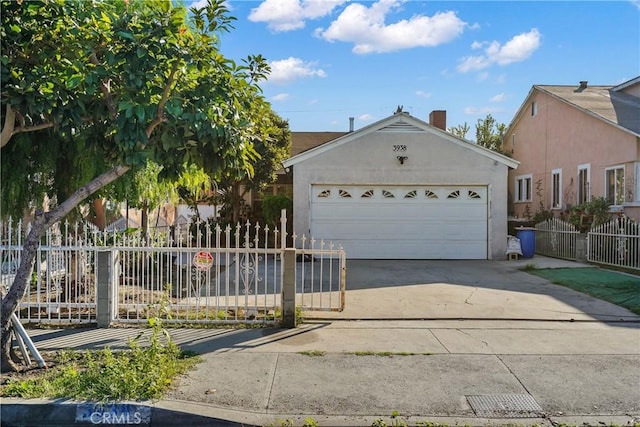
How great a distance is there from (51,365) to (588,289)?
9673 mm

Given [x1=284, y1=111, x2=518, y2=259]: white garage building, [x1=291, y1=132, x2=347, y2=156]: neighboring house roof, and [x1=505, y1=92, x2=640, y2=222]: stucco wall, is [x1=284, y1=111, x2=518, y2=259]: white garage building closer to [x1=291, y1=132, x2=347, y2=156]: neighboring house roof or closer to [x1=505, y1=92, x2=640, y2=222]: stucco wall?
[x1=505, y1=92, x2=640, y2=222]: stucco wall

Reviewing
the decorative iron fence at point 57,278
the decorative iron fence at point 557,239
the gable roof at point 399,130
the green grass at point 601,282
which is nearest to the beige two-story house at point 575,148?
the decorative iron fence at point 557,239

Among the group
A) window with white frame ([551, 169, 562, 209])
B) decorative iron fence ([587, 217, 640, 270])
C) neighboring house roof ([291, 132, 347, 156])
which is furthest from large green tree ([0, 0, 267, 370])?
neighboring house roof ([291, 132, 347, 156])

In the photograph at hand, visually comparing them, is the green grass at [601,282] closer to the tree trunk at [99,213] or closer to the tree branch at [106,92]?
the tree branch at [106,92]

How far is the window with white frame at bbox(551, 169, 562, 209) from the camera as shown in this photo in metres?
18.4

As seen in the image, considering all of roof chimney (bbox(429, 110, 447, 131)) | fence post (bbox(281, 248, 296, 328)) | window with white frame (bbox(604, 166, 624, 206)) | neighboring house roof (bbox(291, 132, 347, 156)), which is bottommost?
fence post (bbox(281, 248, 296, 328))

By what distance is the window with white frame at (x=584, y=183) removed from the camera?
16.7 meters

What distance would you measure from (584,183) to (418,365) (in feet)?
47.9

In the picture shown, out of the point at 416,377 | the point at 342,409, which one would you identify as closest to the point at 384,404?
the point at 342,409

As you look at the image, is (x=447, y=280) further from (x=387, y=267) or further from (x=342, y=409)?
(x=342, y=409)

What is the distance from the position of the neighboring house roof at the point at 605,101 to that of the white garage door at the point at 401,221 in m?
5.16

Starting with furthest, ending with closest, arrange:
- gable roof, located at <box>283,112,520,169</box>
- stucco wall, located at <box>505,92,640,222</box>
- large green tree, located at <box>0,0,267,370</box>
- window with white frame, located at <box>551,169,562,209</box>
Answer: window with white frame, located at <box>551,169,562,209</box>
stucco wall, located at <box>505,92,640,222</box>
gable roof, located at <box>283,112,520,169</box>
large green tree, located at <box>0,0,267,370</box>

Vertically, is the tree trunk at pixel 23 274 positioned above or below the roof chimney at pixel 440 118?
below

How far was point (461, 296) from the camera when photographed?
30.2 feet
